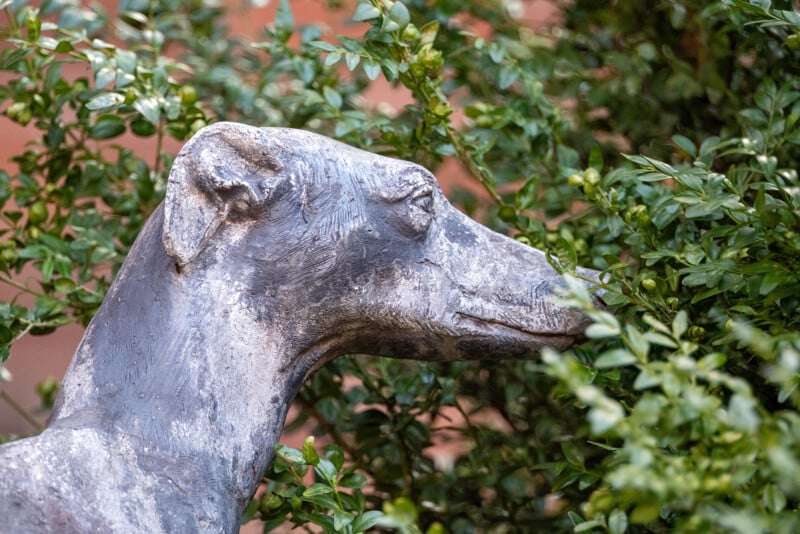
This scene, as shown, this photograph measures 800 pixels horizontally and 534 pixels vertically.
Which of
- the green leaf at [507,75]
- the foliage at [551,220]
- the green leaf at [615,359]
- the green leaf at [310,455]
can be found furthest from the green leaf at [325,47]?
the green leaf at [615,359]

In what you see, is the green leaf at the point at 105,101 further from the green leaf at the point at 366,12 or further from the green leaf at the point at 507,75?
the green leaf at the point at 507,75

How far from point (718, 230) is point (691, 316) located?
0.33 feet

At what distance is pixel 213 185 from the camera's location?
73 cm

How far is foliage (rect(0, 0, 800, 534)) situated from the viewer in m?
0.57

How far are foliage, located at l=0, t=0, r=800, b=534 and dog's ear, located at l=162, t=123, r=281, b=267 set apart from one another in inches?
7.8

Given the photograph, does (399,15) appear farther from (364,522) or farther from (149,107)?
(364,522)

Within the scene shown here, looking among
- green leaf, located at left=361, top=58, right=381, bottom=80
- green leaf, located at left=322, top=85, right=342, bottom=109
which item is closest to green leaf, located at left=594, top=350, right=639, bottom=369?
green leaf, located at left=361, top=58, right=381, bottom=80

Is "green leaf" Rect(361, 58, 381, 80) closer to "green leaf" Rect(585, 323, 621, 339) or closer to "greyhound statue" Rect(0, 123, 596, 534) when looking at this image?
"greyhound statue" Rect(0, 123, 596, 534)

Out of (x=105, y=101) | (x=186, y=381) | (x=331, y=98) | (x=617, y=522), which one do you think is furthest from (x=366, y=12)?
(x=617, y=522)

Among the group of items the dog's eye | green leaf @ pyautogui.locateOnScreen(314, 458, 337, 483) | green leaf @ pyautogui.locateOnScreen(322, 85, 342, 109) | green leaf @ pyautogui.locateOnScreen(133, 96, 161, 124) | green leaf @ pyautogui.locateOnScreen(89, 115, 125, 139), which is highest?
the dog's eye

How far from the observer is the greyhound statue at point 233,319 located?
70 cm

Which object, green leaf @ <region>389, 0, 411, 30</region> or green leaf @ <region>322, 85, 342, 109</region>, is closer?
green leaf @ <region>389, 0, 411, 30</region>

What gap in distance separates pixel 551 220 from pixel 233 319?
543 mm

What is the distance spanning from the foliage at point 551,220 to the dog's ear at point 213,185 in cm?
20
